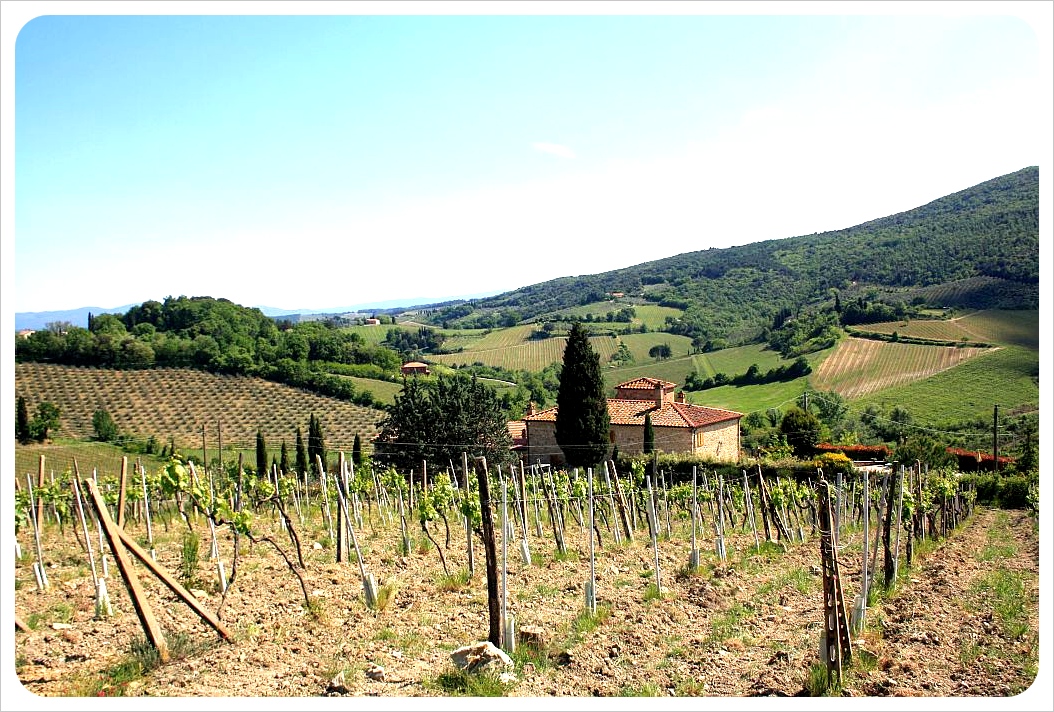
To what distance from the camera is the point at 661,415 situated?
1243 inches

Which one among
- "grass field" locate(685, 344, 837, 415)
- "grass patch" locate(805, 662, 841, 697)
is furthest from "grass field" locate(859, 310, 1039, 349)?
"grass patch" locate(805, 662, 841, 697)

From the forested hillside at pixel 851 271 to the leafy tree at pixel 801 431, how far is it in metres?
11.5

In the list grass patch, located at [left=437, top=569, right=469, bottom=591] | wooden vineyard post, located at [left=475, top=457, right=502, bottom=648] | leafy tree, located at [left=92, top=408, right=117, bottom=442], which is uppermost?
wooden vineyard post, located at [left=475, top=457, right=502, bottom=648]

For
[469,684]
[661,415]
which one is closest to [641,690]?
[469,684]

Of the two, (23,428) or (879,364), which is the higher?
(23,428)

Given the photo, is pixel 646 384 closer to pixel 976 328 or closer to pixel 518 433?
pixel 518 433

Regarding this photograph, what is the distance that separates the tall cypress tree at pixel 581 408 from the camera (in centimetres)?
2812

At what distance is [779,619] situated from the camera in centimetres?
711

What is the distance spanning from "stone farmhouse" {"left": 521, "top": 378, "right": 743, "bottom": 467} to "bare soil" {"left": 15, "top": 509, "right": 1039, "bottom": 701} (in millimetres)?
19806

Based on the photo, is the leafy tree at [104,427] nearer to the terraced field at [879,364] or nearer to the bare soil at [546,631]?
the bare soil at [546,631]

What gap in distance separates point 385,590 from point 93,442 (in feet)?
122

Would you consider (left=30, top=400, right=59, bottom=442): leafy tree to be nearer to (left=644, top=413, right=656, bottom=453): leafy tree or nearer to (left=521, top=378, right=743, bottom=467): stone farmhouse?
(left=521, top=378, right=743, bottom=467): stone farmhouse

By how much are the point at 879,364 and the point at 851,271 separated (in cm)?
3254

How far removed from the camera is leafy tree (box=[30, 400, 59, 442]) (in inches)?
1507
